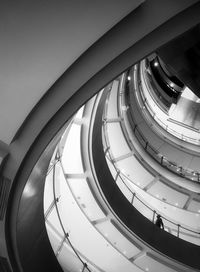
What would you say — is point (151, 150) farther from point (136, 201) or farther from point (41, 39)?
point (41, 39)

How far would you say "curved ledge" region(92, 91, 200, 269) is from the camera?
22.1ft

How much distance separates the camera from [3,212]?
314 centimetres

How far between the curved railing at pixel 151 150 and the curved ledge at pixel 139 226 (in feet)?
13.2

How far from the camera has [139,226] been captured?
25.4ft

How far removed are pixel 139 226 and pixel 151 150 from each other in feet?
16.7

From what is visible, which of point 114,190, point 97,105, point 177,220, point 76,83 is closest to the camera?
point 76,83

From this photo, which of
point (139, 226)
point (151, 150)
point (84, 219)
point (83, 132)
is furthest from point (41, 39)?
point (151, 150)

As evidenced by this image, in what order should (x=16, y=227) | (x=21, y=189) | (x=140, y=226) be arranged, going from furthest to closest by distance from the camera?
(x=140, y=226)
(x=16, y=227)
(x=21, y=189)

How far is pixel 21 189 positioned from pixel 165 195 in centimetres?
1055

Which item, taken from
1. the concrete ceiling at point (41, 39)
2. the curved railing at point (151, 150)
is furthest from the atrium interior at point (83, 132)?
the curved railing at point (151, 150)

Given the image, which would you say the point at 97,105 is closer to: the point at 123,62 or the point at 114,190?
the point at 114,190

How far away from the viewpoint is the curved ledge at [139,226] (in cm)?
673

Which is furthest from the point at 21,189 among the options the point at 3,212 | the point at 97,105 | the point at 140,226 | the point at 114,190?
the point at 140,226

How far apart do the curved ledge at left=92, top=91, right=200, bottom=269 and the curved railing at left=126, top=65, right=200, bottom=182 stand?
402cm
